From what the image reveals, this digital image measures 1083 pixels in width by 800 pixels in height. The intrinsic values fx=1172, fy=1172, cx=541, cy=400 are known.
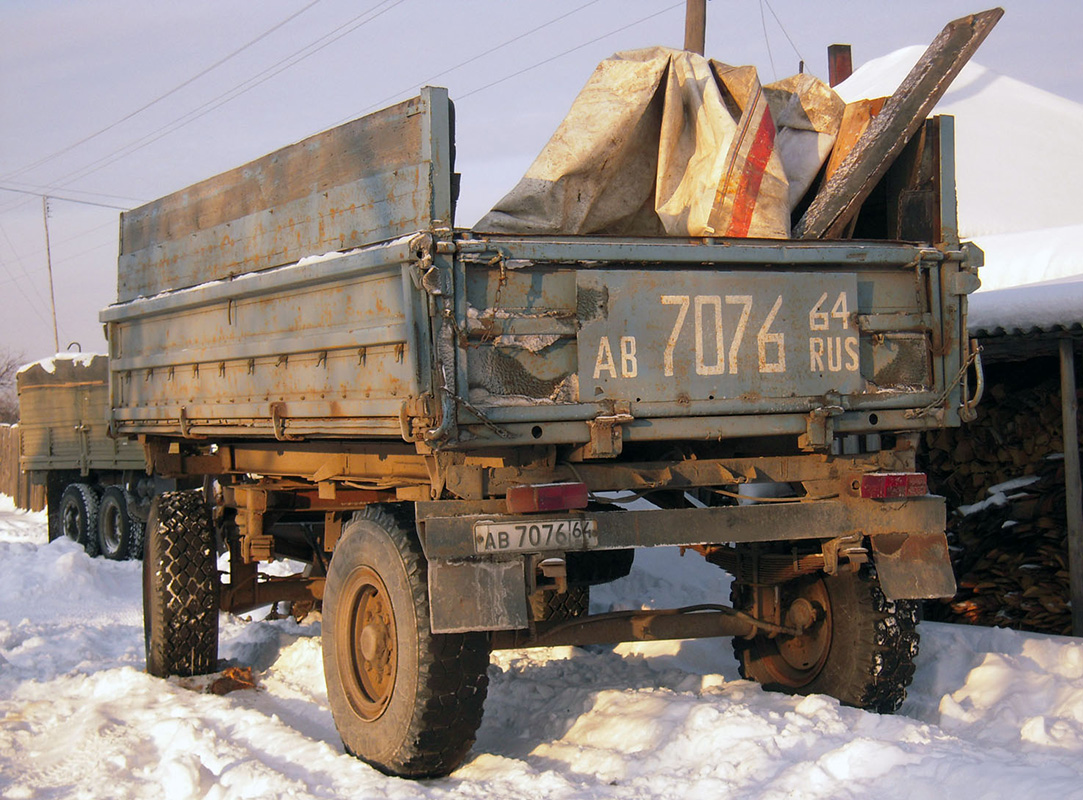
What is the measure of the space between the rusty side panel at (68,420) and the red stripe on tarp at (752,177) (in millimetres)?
11472

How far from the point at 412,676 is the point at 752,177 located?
8.78 ft

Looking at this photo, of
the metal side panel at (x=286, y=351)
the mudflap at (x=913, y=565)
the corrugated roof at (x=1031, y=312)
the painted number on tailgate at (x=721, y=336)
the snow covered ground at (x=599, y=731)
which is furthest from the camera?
the corrugated roof at (x=1031, y=312)

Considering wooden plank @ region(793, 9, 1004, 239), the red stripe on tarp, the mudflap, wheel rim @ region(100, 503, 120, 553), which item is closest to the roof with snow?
wooden plank @ region(793, 9, 1004, 239)

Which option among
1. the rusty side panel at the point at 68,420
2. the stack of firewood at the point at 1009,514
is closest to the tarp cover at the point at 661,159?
the stack of firewood at the point at 1009,514

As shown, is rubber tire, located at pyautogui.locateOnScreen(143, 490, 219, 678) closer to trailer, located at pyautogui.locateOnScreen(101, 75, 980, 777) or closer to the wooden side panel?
trailer, located at pyautogui.locateOnScreen(101, 75, 980, 777)

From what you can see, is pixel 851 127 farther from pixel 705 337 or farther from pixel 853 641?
pixel 853 641

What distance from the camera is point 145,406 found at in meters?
6.86

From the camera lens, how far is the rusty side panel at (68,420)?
52.5 ft

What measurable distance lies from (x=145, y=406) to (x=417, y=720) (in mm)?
3245

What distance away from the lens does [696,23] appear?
43.0 feet

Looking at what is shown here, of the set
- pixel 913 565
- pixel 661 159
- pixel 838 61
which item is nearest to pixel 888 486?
pixel 913 565

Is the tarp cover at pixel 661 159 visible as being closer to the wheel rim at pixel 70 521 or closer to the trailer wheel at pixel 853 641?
the trailer wheel at pixel 853 641

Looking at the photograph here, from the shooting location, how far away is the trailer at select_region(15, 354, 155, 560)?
15.4 m

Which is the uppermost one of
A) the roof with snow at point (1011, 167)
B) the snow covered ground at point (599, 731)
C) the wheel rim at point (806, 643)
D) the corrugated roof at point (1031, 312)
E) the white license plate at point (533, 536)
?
the roof with snow at point (1011, 167)
